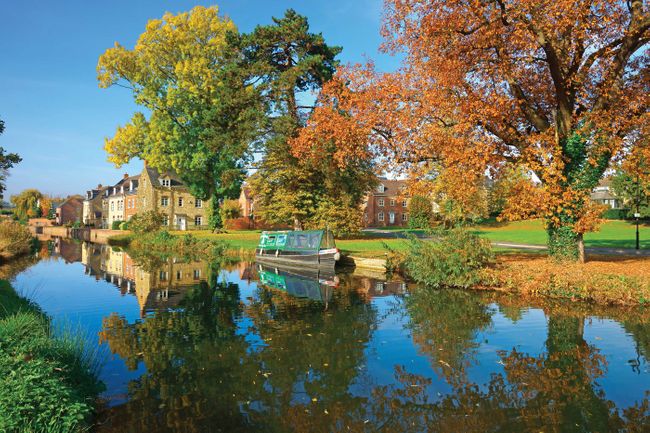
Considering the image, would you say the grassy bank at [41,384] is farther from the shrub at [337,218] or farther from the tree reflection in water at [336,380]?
the shrub at [337,218]

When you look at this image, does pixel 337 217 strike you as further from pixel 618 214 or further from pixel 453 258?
pixel 618 214

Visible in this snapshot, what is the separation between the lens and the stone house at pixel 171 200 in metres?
→ 59.5

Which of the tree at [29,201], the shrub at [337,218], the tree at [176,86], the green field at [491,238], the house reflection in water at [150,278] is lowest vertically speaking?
the house reflection in water at [150,278]

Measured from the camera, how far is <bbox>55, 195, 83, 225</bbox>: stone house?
317ft

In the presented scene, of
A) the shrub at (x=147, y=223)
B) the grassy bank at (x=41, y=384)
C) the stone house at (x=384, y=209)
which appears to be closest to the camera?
the grassy bank at (x=41, y=384)

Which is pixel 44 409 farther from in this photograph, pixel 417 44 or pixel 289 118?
pixel 289 118

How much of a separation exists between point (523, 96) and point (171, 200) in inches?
2038

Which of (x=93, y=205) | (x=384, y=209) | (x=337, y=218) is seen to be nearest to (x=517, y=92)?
(x=337, y=218)

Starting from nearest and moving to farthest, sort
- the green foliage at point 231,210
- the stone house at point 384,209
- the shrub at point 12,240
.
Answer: the shrub at point 12,240, the green foliage at point 231,210, the stone house at point 384,209

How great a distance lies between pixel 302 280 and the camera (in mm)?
21609

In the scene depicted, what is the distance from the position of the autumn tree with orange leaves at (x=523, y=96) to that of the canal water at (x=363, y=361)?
448 centimetres

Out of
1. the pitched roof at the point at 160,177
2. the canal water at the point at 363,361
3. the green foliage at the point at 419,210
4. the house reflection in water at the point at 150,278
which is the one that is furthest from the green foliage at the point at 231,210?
the canal water at the point at 363,361

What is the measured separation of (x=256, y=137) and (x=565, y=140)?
20192 mm

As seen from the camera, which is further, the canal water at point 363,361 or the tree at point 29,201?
the tree at point 29,201
